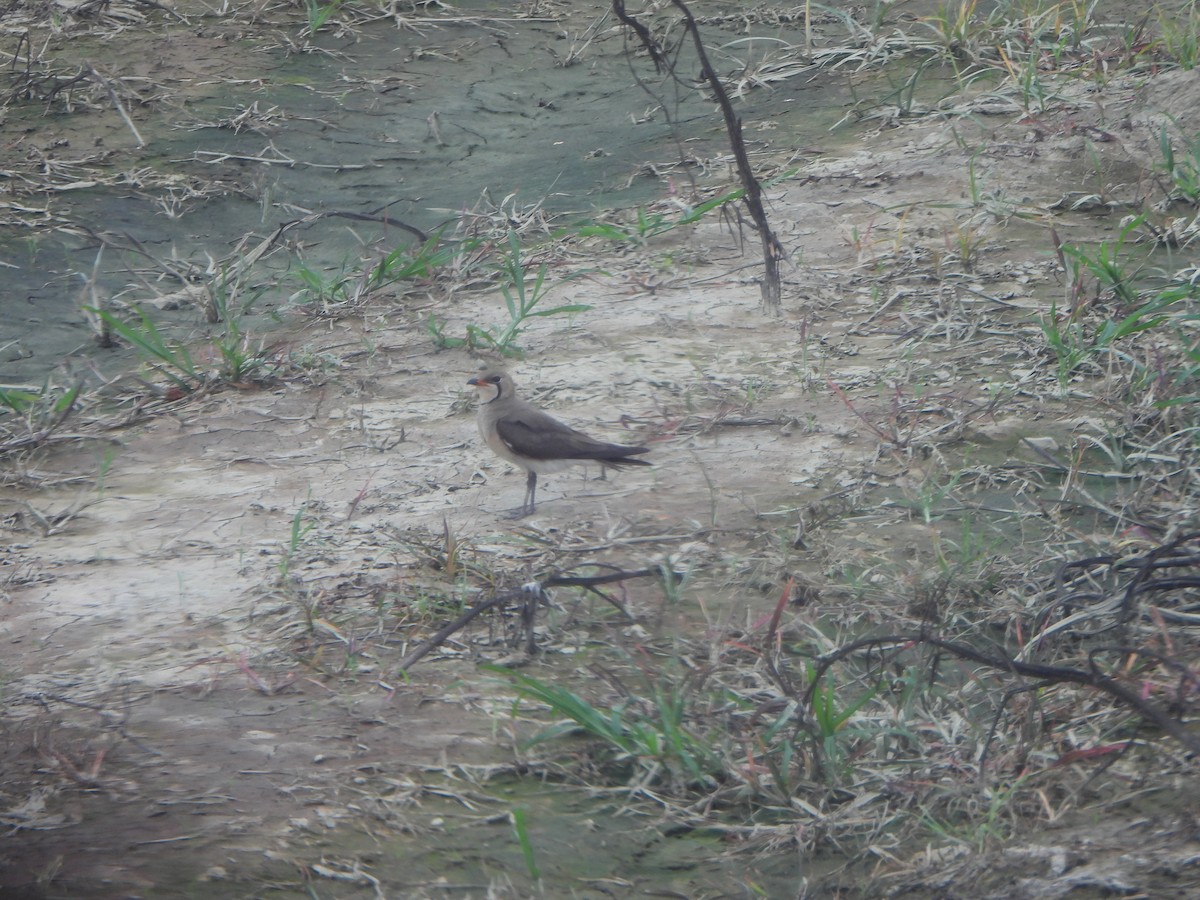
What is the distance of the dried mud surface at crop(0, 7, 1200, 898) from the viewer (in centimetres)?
277

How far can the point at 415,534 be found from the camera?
13.4 feet

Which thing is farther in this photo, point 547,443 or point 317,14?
point 317,14

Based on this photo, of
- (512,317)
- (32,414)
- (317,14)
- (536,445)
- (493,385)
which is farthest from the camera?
(317,14)

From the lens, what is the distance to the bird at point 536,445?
427 cm

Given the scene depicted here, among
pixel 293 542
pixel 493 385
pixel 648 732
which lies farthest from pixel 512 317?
pixel 648 732

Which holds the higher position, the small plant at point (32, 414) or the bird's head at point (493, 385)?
the bird's head at point (493, 385)

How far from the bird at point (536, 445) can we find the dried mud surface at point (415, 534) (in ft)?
0.44

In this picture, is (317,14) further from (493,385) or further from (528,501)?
(528,501)

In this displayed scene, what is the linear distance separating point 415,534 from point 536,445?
19.2 inches

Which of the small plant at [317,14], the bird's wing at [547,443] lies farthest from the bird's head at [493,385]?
the small plant at [317,14]

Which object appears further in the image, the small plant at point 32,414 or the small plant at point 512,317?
the small plant at point 512,317

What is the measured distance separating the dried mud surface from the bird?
134 millimetres

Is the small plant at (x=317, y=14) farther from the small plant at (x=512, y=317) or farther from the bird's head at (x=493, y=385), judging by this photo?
the bird's head at (x=493, y=385)

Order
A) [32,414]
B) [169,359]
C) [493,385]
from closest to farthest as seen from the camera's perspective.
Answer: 1. [493,385]
2. [32,414]
3. [169,359]
